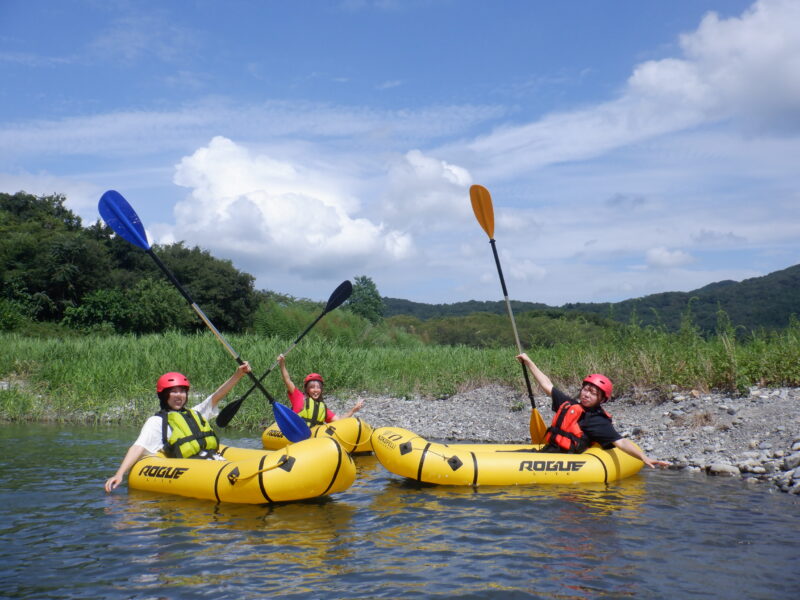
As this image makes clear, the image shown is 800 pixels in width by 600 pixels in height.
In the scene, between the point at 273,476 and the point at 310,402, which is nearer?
the point at 273,476

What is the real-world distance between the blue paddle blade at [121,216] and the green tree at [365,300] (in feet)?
73.9

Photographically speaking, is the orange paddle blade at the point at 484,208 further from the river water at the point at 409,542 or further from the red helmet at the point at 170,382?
the red helmet at the point at 170,382

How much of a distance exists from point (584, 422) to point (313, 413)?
3017 millimetres

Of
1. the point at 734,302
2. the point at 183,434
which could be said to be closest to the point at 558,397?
the point at 183,434

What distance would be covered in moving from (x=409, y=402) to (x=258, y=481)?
683 cm

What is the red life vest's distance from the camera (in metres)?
6.30

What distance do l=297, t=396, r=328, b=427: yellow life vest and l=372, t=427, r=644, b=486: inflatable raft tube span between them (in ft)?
5.59

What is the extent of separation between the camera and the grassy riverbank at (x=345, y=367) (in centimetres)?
890

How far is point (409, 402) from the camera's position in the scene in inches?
463

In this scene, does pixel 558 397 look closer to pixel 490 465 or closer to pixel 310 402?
pixel 490 465

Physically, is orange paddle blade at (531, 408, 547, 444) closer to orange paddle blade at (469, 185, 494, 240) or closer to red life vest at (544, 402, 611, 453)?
red life vest at (544, 402, 611, 453)

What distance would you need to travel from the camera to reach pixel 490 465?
235 inches

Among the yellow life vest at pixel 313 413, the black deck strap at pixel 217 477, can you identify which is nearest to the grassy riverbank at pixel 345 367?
the yellow life vest at pixel 313 413

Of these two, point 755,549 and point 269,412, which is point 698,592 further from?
point 269,412
